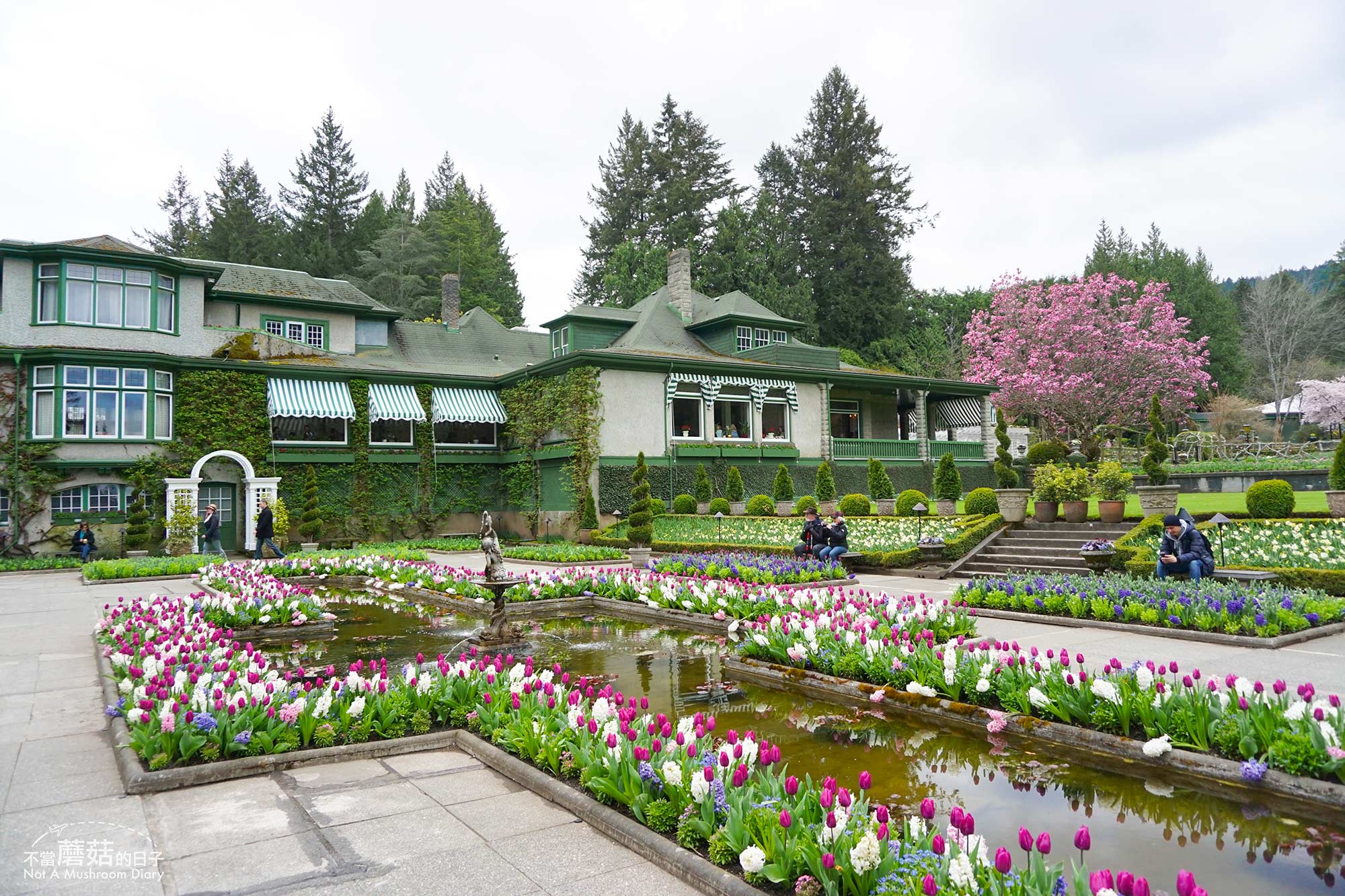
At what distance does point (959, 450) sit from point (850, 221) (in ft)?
76.6

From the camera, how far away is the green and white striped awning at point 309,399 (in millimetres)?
27953

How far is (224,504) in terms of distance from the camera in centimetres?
2767

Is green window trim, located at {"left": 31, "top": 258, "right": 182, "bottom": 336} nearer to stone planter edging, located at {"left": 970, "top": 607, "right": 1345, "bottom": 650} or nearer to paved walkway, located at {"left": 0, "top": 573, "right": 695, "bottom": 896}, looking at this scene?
paved walkway, located at {"left": 0, "top": 573, "right": 695, "bottom": 896}

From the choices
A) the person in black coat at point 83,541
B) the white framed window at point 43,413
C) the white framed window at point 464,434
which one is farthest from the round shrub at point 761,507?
the white framed window at point 43,413

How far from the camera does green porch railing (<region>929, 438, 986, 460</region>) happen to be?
35781 mm

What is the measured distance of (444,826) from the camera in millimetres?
4559

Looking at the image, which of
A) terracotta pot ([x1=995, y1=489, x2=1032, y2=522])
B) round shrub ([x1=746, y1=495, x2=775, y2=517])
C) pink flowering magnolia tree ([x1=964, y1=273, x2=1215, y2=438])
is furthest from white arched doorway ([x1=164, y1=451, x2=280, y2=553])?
pink flowering magnolia tree ([x1=964, y1=273, x2=1215, y2=438])

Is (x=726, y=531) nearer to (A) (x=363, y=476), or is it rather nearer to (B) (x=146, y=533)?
(A) (x=363, y=476)

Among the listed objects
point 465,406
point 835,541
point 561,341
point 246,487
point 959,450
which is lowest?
point 835,541

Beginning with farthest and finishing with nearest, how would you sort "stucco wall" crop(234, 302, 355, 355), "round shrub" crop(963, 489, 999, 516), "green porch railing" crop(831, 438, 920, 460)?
1. "green porch railing" crop(831, 438, 920, 460)
2. "stucco wall" crop(234, 302, 355, 355)
3. "round shrub" crop(963, 489, 999, 516)

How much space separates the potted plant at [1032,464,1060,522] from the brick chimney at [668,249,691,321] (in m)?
21.3

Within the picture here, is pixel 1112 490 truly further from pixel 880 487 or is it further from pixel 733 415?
pixel 733 415

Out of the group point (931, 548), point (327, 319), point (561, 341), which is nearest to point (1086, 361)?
point (561, 341)

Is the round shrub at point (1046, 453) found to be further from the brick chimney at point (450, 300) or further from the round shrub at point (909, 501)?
the brick chimney at point (450, 300)
